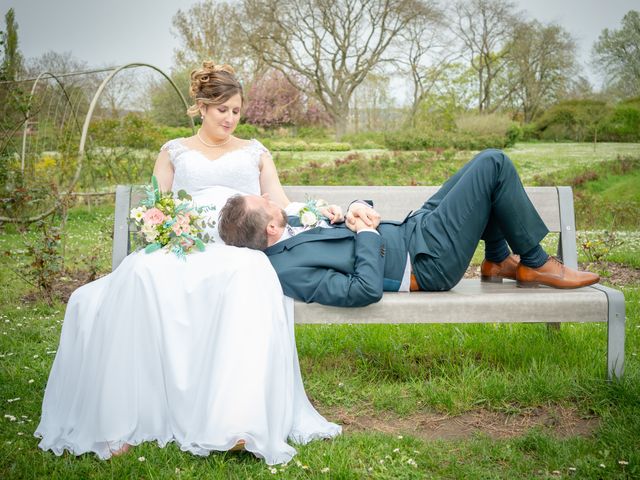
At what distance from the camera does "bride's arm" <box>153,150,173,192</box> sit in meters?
4.28

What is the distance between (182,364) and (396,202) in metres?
1.94

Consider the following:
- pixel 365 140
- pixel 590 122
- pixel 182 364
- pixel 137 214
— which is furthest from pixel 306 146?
pixel 182 364

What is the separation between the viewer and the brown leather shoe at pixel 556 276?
3643 mm

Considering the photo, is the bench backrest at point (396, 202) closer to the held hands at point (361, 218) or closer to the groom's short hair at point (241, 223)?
the held hands at point (361, 218)

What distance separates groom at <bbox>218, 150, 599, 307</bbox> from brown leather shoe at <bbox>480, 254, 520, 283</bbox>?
0.16 metres

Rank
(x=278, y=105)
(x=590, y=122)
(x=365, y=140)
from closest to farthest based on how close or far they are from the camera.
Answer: (x=590, y=122), (x=365, y=140), (x=278, y=105)

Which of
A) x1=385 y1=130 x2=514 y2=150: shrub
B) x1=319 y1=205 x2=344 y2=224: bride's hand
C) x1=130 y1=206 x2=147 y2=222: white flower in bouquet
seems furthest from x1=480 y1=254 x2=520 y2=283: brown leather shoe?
x1=385 y1=130 x2=514 y2=150: shrub

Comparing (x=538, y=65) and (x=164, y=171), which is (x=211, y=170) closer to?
(x=164, y=171)

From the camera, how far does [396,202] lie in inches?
172

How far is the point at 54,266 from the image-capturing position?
569 centimetres

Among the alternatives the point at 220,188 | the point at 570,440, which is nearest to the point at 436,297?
the point at 570,440

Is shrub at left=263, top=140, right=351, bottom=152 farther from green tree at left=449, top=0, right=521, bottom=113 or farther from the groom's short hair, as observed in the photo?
the groom's short hair

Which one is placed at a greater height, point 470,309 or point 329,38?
point 329,38

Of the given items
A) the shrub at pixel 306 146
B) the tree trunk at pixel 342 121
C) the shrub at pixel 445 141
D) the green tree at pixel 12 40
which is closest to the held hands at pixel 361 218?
the green tree at pixel 12 40
